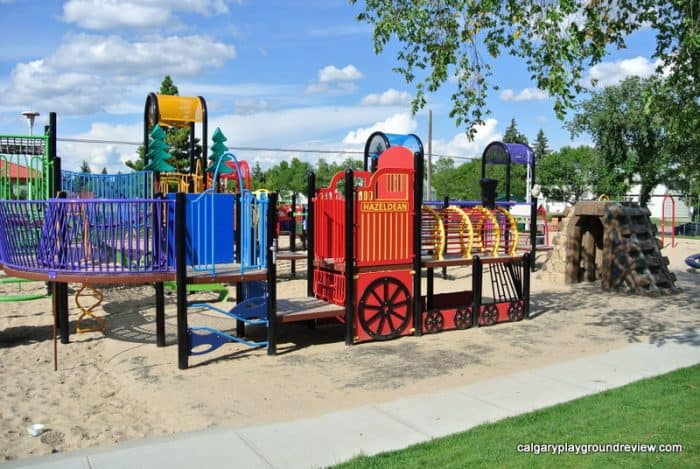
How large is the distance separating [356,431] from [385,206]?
4354 mm

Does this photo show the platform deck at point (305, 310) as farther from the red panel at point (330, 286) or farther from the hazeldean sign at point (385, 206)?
the hazeldean sign at point (385, 206)

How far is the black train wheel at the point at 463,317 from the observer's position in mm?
10258

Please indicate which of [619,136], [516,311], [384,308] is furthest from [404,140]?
[619,136]

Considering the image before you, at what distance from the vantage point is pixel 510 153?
22375 mm

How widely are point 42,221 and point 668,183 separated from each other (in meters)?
53.3

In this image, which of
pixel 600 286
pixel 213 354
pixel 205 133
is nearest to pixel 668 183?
pixel 600 286

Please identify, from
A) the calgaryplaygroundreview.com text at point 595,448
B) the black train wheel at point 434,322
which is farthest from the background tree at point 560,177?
the calgaryplaygroundreview.com text at point 595,448

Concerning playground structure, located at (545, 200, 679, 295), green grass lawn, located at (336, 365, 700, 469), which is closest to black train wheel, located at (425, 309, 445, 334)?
green grass lawn, located at (336, 365, 700, 469)

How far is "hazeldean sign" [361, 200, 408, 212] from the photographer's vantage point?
9.09 m

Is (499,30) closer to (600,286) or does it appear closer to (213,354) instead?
(213,354)

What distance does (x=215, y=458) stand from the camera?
16.2 feet

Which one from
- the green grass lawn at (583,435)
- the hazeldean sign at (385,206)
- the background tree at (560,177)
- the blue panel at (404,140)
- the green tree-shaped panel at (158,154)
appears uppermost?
the background tree at (560,177)

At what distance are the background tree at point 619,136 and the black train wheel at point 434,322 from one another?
134 feet

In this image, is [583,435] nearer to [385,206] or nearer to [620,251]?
[385,206]
